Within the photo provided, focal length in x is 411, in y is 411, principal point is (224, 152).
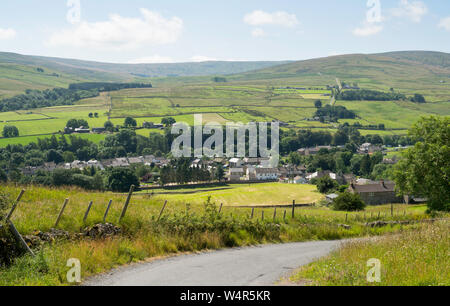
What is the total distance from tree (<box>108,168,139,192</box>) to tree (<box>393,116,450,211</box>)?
5552 centimetres

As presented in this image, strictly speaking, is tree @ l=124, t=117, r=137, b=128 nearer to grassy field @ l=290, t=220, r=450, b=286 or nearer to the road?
the road

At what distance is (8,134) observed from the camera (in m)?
133

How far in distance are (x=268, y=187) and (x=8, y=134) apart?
91037 mm

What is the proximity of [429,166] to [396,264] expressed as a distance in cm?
2890

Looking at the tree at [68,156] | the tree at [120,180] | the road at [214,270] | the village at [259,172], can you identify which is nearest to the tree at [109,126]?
the village at [259,172]

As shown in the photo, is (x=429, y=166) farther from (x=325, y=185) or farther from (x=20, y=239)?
(x=325, y=185)

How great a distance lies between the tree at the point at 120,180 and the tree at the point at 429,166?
55517 millimetres

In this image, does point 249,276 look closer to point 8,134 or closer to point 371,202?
point 371,202

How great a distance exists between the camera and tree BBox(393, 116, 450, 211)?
114ft

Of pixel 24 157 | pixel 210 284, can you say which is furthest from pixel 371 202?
pixel 24 157

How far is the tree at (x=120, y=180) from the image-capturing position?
8156cm

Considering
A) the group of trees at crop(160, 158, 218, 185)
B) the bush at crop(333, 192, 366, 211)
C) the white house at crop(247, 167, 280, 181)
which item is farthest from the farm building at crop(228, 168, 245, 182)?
the bush at crop(333, 192, 366, 211)

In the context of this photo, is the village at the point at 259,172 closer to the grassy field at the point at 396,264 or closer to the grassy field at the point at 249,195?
the grassy field at the point at 249,195
